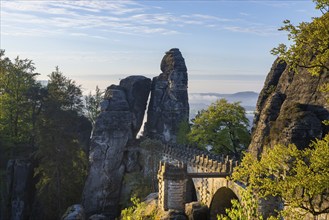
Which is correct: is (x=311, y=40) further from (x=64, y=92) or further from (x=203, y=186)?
(x=64, y=92)

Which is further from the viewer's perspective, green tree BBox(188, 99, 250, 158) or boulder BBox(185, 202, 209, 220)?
green tree BBox(188, 99, 250, 158)

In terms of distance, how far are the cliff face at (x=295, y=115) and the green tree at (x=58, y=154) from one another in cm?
2820

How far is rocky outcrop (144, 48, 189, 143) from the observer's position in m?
66.2

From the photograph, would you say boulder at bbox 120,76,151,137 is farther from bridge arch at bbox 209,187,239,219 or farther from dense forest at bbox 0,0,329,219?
bridge arch at bbox 209,187,239,219

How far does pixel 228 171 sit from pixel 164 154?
1969 cm

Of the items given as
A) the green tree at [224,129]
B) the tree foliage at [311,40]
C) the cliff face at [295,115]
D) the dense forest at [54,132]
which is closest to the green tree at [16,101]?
the dense forest at [54,132]

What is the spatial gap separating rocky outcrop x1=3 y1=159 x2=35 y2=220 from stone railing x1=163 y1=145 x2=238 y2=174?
18.8 metres

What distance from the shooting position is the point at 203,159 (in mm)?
41312

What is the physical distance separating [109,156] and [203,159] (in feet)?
64.8

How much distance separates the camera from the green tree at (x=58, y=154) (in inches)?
1928

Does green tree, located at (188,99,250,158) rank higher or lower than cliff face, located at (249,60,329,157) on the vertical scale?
lower

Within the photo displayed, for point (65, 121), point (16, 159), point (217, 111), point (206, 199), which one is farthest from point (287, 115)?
point (16, 159)

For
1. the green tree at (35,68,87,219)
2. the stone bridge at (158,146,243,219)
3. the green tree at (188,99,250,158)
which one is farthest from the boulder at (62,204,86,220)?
the green tree at (188,99,250,158)

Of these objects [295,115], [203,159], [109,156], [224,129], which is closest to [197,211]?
[203,159]
